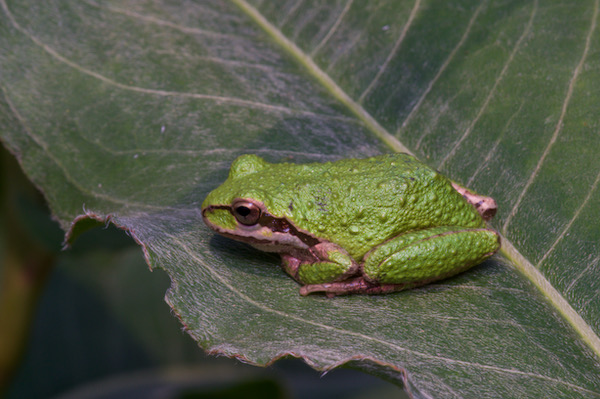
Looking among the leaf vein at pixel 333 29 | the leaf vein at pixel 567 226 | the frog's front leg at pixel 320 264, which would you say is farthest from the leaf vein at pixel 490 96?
the leaf vein at pixel 333 29

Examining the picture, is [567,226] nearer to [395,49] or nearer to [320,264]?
[320,264]

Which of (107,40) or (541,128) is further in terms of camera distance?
(107,40)

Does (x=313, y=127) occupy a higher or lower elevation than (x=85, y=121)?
higher

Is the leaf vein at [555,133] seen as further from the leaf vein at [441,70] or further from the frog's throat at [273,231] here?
the frog's throat at [273,231]

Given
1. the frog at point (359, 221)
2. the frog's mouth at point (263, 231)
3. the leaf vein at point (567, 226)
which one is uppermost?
the leaf vein at point (567, 226)

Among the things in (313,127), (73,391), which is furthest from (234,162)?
(73,391)

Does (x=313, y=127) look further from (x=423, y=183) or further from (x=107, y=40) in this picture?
(x=107, y=40)

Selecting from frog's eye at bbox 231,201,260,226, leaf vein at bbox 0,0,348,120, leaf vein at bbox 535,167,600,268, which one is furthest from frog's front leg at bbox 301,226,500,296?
leaf vein at bbox 0,0,348,120

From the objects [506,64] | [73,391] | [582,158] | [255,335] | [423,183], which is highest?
[506,64]
